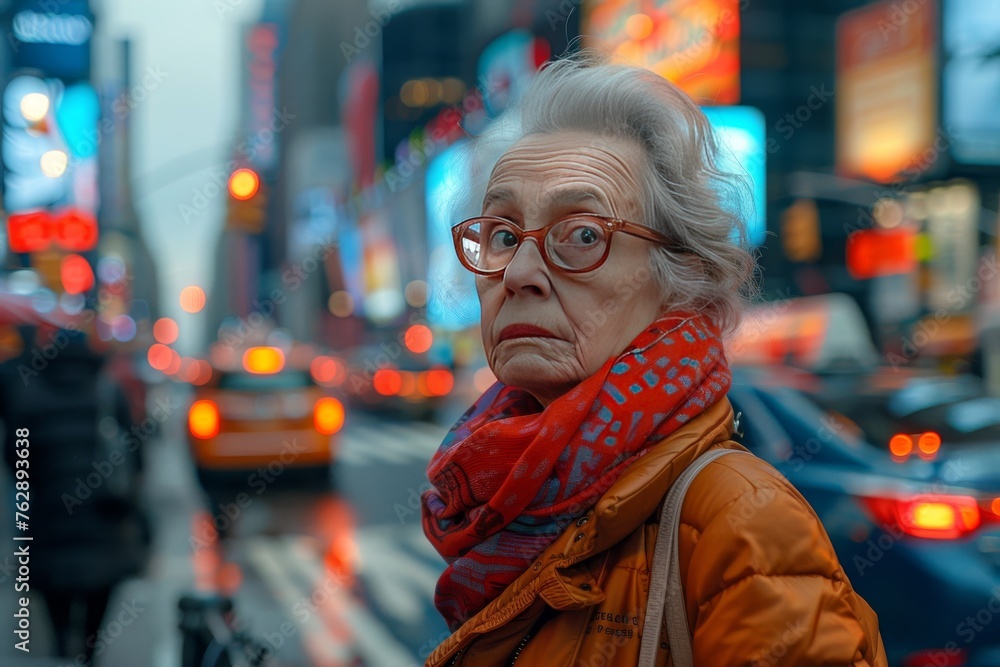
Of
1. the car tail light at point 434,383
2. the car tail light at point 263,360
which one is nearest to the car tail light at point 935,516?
the car tail light at point 263,360

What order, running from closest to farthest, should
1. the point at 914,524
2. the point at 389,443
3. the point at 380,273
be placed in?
the point at 914,524
the point at 389,443
the point at 380,273

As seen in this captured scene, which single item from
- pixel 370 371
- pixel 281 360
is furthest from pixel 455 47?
pixel 281 360

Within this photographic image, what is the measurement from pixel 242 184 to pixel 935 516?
377 inches

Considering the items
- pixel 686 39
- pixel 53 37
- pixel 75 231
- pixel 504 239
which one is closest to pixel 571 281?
pixel 504 239

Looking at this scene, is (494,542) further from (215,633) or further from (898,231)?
(898,231)

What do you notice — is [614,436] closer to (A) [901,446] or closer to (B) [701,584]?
(B) [701,584]

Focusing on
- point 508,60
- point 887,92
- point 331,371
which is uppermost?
point 508,60

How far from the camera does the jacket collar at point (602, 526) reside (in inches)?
54.2

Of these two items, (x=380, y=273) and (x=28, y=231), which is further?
(x=380, y=273)

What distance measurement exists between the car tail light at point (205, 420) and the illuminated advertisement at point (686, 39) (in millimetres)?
14776

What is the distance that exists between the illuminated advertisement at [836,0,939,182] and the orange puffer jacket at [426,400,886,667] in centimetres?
2010

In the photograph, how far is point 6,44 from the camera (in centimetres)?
1880

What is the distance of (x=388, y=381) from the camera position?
21609mm

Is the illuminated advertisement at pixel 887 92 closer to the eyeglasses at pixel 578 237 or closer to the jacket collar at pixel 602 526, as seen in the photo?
the eyeglasses at pixel 578 237
